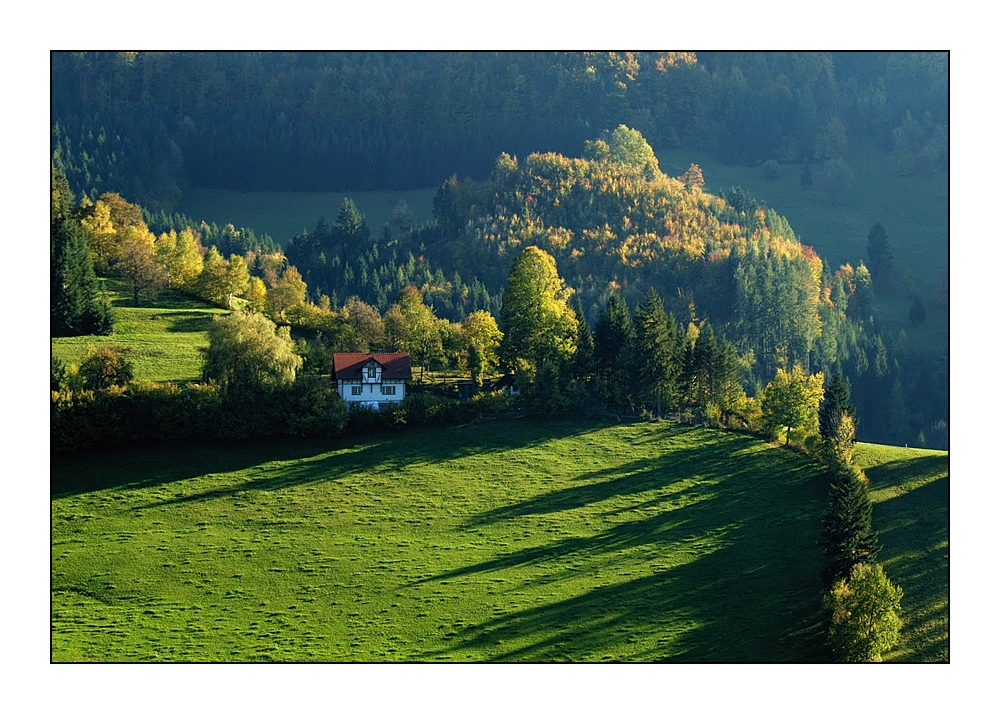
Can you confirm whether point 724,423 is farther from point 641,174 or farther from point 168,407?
point 641,174

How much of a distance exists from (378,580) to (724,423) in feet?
103

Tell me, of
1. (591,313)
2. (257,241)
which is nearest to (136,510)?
(591,313)

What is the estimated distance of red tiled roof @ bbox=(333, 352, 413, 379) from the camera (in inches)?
3681

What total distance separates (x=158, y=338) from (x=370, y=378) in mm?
20385

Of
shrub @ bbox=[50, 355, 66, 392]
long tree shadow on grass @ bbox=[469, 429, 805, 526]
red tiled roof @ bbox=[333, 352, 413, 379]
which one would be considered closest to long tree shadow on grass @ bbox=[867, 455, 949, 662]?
long tree shadow on grass @ bbox=[469, 429, 805, 526]

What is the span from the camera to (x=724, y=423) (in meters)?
94.6

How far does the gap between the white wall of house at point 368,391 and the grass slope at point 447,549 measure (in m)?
4.35

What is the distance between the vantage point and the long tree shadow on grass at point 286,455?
8350 centimetres

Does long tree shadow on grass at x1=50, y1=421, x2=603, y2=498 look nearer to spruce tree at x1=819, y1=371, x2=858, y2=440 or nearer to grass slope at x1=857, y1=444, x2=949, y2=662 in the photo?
spruce tree at x1=819, y1=371, x2=858, y2=440

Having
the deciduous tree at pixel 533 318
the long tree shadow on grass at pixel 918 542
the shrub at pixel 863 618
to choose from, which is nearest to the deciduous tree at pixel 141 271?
the deciduous tree at pixel 533 318

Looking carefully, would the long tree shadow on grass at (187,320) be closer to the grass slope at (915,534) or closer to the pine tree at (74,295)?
the pine tree at (74,295)

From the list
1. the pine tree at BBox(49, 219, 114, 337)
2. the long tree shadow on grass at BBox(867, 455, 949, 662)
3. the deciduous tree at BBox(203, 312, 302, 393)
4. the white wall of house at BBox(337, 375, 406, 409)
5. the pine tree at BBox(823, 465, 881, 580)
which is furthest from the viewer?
the pine tree at BBox(49, 219, 114, 337)

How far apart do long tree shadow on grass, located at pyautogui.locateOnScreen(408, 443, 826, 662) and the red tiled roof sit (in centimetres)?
1588

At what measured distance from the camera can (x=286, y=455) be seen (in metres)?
87.5
